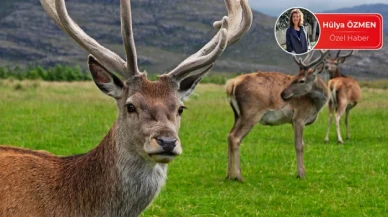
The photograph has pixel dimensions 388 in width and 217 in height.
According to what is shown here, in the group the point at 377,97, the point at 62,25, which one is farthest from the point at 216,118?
the point at 62,25

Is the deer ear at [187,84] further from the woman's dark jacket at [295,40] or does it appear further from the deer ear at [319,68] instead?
the woman's dark jacket at [295,40]

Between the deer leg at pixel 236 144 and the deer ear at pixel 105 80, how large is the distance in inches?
219

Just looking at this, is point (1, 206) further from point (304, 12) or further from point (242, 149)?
point (304, 12)

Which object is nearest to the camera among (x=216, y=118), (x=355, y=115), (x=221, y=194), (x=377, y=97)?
(x=221, y=194)

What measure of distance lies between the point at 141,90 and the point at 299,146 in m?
6.40

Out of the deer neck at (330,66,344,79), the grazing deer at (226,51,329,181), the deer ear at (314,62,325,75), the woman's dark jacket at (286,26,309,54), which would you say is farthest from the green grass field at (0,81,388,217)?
the woman's dark jacket at (286,26,309,54)

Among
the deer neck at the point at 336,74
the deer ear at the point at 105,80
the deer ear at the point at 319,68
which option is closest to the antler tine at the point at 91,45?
the deer ear at the point at 105,80

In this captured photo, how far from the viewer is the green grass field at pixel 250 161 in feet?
29.3

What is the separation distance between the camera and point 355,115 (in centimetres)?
2167

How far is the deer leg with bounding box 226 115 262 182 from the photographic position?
34.5 feet

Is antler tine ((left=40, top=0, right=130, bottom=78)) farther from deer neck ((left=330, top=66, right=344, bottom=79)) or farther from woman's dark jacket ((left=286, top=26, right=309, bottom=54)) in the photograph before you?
deer neck ((left=330, top=66, right=344, bottom=79))

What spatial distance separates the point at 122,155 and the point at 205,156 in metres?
7.75

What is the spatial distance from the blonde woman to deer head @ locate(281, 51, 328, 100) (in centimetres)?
91

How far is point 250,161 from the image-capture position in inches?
486
